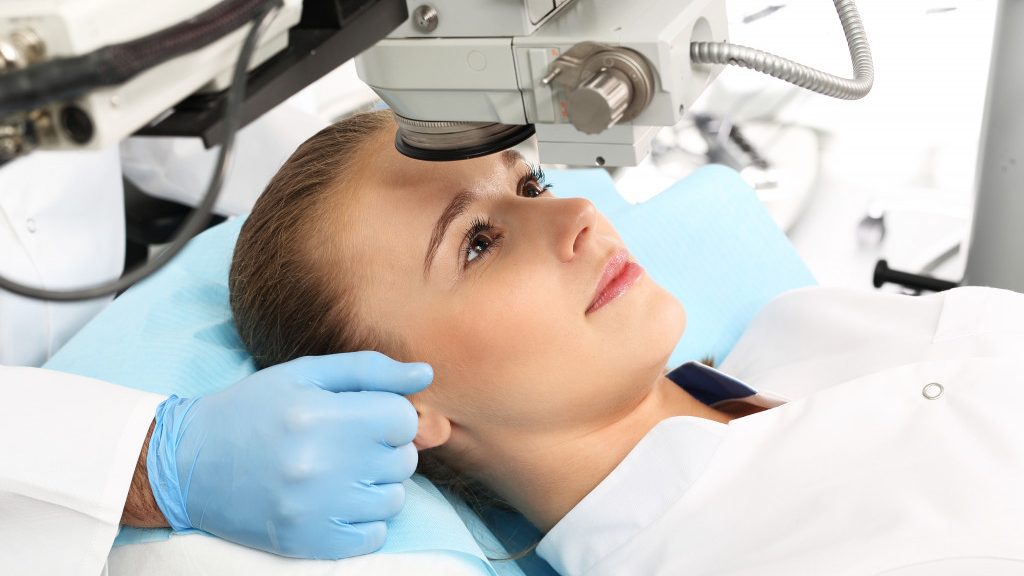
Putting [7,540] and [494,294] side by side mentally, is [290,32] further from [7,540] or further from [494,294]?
[7,540]

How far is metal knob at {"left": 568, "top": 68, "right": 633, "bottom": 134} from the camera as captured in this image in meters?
0.88

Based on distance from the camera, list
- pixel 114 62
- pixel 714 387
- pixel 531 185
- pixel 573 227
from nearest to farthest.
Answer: pixel 114 62 < pixel 573 227 < pixel 531 185 < pixel 714 387

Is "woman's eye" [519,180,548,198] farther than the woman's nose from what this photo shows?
Yes

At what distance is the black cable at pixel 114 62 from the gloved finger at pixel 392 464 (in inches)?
24.5

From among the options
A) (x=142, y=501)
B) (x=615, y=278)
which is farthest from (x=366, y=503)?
(x=615, y=278)

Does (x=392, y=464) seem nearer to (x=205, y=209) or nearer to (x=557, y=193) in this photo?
(x=205, y=209)

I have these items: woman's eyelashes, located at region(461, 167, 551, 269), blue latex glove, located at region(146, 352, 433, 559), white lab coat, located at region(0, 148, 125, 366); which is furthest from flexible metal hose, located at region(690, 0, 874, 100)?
white lab coat, located at region(0, 148, 125, 366)

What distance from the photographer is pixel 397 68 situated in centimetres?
101

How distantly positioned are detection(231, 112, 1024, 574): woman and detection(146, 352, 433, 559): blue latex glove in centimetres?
10

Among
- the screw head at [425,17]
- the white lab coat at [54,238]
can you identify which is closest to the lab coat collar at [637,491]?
the screw head at [425,17]

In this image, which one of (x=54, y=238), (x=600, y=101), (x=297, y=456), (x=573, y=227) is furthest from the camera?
(x=54, y=238)

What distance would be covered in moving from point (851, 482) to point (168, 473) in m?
0.85

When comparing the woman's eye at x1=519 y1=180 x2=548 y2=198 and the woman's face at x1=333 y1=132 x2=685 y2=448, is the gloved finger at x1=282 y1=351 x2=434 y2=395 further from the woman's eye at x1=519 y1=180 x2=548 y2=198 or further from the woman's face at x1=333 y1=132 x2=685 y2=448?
the woman's eye at x1=519 y1=180 x2=548 y2=198

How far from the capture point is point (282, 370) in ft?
3.94
